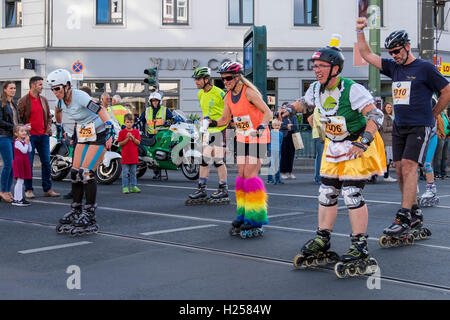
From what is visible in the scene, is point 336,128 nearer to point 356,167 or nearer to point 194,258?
point 356,167

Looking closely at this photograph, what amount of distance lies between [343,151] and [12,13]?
25246 mm

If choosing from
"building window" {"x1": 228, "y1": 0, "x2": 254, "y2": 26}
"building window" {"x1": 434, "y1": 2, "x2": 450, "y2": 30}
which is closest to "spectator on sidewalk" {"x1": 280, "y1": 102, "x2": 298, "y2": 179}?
"building window" {"x1": 228, "y1": 0, "x2": 254, "y2": 26}

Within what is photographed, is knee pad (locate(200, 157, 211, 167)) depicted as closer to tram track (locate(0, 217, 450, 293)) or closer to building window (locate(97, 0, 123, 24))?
tram track (locate(0, 217, 450, 293))

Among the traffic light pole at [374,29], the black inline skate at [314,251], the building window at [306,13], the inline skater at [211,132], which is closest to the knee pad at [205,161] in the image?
the inline skater at [211,132]

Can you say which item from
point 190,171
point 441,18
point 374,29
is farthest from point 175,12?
point 190,171

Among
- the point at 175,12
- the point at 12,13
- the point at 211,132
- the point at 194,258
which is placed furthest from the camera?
the point at 12,13

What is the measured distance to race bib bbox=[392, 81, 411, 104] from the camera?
692cm

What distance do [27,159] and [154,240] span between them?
4.72 m

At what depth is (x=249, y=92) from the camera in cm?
725

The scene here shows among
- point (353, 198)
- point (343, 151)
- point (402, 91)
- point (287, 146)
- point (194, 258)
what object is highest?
point (402, 91)

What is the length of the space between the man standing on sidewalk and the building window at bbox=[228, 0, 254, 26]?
54.5ft

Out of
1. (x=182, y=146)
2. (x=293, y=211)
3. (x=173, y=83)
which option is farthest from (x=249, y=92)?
(x=173, y=83)

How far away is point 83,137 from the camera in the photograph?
301 inches

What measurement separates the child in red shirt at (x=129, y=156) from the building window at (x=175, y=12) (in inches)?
589
